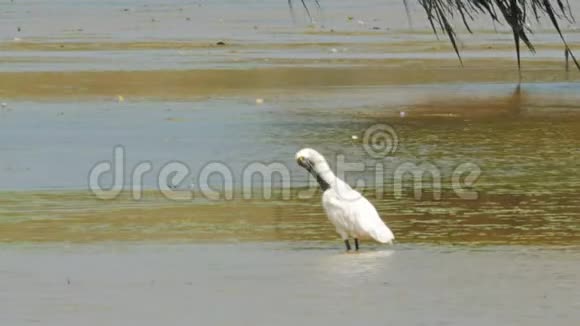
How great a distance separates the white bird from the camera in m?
9.15

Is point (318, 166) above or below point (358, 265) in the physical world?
above

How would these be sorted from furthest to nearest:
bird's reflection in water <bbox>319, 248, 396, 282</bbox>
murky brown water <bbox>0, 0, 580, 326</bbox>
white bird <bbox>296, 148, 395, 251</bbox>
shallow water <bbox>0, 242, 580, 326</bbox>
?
white bird <bbox>296, 148, 395, 251</bbox>
bird's reflection in water <bbox>319, 248, 396, 282</bbox>
murky brown water <bbox>0, 0, 580, 326</bbox>
shallow water <bbox>0, 242, 580, 326</bbox>

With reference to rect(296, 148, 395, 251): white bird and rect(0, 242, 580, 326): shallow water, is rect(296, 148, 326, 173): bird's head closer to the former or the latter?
rect(296, 148, 395, 251): white bird

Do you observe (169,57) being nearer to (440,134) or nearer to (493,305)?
(440,134)

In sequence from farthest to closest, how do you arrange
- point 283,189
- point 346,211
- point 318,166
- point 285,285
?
point 283,189
point 318,166
point 346,211
point 285,285

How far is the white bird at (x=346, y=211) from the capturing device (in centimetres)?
915

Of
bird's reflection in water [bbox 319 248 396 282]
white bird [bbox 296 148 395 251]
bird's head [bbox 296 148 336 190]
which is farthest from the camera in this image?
bird's head [bbox 296 148 336 190]

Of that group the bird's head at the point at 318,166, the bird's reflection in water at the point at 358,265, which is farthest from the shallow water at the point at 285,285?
the bird's head at the point at 318,166

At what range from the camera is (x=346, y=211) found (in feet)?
30.3

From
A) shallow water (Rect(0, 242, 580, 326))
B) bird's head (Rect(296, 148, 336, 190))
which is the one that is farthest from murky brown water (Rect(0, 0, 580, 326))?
bird's head (Rect(296, 148, 336, 190))

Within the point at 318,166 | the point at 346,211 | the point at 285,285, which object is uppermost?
the point at 318,166

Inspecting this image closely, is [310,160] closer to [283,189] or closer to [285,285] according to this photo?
[285,285]

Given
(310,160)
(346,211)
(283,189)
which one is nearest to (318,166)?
(310,160)

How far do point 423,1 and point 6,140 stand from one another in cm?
359
